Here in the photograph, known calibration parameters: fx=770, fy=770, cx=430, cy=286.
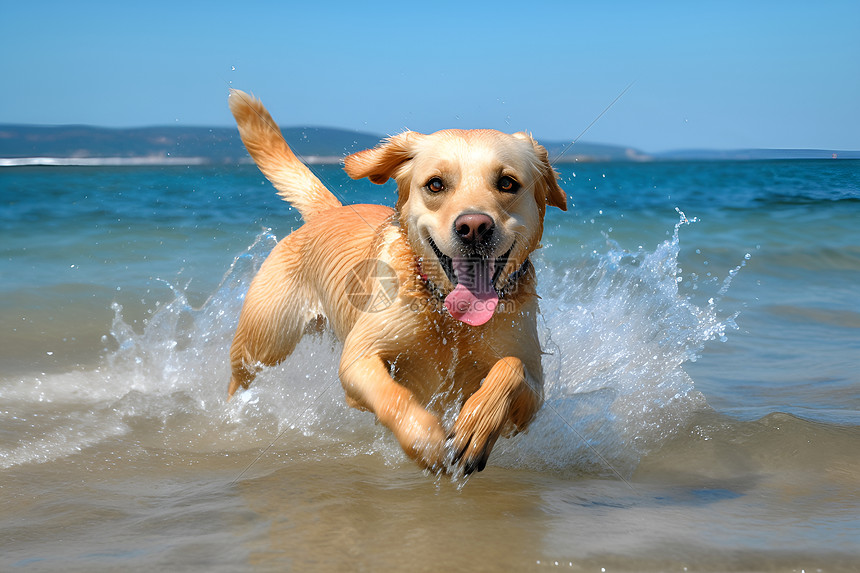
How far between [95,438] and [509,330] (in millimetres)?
2195

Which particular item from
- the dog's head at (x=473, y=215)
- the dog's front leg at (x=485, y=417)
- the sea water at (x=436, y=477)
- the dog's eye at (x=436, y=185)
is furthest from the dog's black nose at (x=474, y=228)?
the sea water at (x=436, y=477)

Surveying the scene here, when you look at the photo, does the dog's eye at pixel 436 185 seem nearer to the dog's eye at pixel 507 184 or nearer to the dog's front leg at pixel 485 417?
the dog's eye at pixel 507 184

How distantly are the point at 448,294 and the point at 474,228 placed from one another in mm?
374

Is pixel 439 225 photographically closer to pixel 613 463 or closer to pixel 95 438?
pixel 613 463

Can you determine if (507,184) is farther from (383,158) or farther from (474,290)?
(383,158)

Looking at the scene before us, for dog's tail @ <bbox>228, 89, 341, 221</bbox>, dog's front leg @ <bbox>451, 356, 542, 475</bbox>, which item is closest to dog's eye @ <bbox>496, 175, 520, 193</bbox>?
dog's front leg @ <bbox>451, 356, 542, 475</bbox>

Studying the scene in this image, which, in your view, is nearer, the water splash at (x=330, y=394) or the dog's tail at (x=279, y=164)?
the water splash at (x=330, y=394)

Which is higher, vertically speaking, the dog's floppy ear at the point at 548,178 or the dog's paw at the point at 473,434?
the dog's floppy ear at the point at 548,178

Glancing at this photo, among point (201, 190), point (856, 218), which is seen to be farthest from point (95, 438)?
point (201, 190)

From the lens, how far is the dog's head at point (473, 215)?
2963 millimetres

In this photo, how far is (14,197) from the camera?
1886 centimetres

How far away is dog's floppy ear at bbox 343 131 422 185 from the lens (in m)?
3.39

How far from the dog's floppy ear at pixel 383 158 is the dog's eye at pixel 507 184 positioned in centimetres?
47

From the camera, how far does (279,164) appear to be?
462 centimetres
